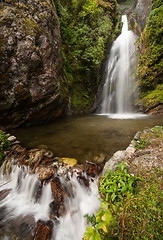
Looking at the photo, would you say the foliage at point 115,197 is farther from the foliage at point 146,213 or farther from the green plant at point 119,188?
the foliage at point 146,213

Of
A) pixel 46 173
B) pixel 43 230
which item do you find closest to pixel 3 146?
pixel 46 173

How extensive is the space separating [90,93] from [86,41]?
13.4 feet

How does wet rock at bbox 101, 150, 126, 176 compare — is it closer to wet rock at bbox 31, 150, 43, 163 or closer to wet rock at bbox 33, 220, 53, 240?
wet rock at bbox 33, 220, 53, 240

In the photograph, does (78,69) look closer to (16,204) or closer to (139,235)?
(16,204)

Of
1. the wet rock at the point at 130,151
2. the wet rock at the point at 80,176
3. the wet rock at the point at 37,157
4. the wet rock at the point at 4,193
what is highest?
the wet rock at the point at 130,151

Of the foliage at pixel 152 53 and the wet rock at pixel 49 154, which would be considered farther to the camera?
the foliage at pixel 152 53

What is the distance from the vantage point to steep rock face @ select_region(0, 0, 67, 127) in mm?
4391

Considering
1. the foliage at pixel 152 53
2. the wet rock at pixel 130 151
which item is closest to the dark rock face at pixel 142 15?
the foliage at pixel 152 53

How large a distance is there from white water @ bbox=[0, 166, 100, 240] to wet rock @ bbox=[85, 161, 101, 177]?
0.18 metres

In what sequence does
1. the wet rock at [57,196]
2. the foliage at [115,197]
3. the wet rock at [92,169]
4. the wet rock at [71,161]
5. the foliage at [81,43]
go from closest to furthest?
the foliage at [115,197] < the wet rock at [57,196] < the wet rock at [92,169] < the wet rock at [71,161] < the foliage at [81,43]

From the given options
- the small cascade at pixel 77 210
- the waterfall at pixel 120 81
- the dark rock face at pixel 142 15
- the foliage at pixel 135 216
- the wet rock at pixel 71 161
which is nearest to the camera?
the foliage at pixel 135 216

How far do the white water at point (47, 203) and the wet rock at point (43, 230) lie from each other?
0.28 ft

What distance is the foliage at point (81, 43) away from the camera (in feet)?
27.3

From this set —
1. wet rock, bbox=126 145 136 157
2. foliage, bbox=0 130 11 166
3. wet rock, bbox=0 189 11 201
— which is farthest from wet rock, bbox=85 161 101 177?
foliage, bbox=0 130 11 166
